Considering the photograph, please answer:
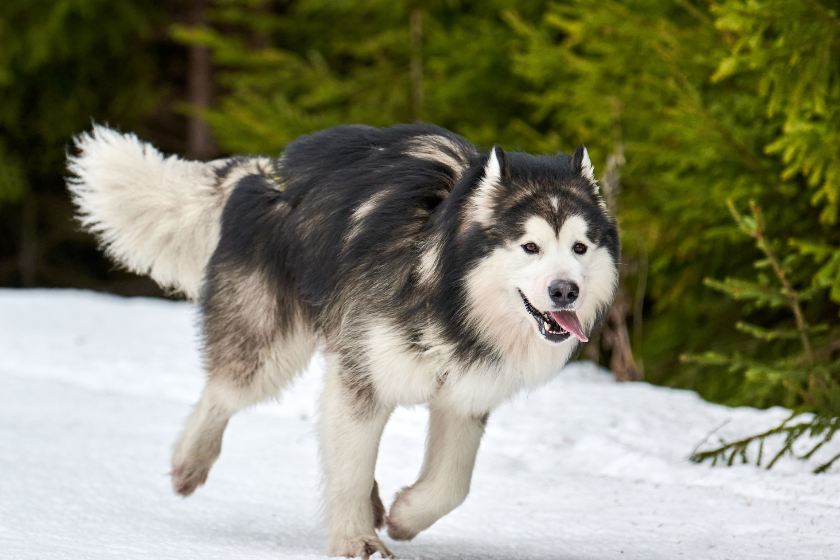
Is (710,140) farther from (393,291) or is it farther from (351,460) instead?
(351,460)

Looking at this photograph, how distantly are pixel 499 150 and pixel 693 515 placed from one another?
2.26 metres

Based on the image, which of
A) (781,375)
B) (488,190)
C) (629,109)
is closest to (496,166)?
(488,190)

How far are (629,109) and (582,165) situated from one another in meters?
4.58

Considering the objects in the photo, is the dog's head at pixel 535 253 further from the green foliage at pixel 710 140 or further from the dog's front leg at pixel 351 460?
the green foliage at pixel 710 140

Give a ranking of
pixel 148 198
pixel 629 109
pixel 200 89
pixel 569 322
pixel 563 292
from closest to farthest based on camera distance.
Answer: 1. pixel 563 292
2. pixel 569 322
3. pixel 148 198
4. pixel 629 109
5. pixel 200 89

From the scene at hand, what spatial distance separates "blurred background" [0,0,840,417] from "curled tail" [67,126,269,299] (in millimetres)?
3034

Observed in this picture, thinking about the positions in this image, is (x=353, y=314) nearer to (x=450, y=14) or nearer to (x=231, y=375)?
(x=231, y=375)

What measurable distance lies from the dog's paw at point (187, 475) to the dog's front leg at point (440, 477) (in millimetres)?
1140

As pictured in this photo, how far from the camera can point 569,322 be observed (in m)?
3.60

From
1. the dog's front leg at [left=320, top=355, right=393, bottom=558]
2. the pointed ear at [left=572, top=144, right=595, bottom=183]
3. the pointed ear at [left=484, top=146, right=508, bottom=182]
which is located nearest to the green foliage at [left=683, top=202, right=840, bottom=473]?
the pointed ear at [left=572, top=144, right=595, bottom=183]

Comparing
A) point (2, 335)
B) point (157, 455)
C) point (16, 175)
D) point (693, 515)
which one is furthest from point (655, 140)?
point (16, 175)

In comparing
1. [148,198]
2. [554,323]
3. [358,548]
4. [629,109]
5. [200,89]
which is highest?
[554,323]

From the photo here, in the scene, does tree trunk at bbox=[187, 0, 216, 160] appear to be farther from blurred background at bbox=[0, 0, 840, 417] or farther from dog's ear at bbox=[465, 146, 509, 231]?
dog's ear at bbox=[465, 146, 509, 231]

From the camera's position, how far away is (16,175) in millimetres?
15445
